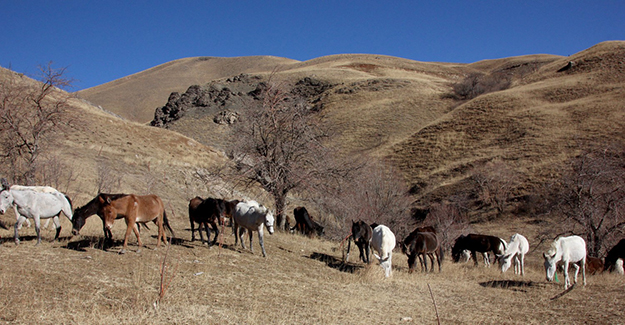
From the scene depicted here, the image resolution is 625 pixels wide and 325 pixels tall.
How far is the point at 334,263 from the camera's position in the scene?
13320mm

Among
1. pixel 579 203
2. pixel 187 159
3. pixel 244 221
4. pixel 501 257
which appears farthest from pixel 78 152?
pixel 579 203

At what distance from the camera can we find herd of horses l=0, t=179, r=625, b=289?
1009 cm

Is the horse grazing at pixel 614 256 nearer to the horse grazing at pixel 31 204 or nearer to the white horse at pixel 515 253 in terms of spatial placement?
the white horse at pixel 515 253

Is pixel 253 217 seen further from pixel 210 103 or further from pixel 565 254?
pixel 210 103

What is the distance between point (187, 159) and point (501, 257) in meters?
25.4

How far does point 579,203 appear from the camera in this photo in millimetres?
19328

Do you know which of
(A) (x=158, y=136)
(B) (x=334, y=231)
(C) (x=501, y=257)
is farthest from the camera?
(A) (x=158, y=136)

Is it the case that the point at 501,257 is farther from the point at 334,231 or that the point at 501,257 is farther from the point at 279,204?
the point at 334,231

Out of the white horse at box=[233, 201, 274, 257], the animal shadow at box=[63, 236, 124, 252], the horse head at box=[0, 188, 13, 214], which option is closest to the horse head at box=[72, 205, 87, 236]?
the animal shadow at box=[63, 236, 124, 252]

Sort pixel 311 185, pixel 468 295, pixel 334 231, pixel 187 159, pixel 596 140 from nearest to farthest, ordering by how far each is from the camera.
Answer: pixel 468 295 < pixel 311 185 < pixel 334 231 < pixel 187 159 < pixel 596 140

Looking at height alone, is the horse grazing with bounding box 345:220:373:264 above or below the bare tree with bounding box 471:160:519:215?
below

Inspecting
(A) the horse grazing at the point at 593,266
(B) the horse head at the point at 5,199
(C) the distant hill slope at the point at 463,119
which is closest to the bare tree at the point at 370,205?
(C) the distant hill slope at the point at 463,119

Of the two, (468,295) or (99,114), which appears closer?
(468,295)

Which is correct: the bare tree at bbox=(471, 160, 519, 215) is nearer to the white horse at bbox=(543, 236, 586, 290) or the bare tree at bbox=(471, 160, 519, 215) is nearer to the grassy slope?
the grassy slope
